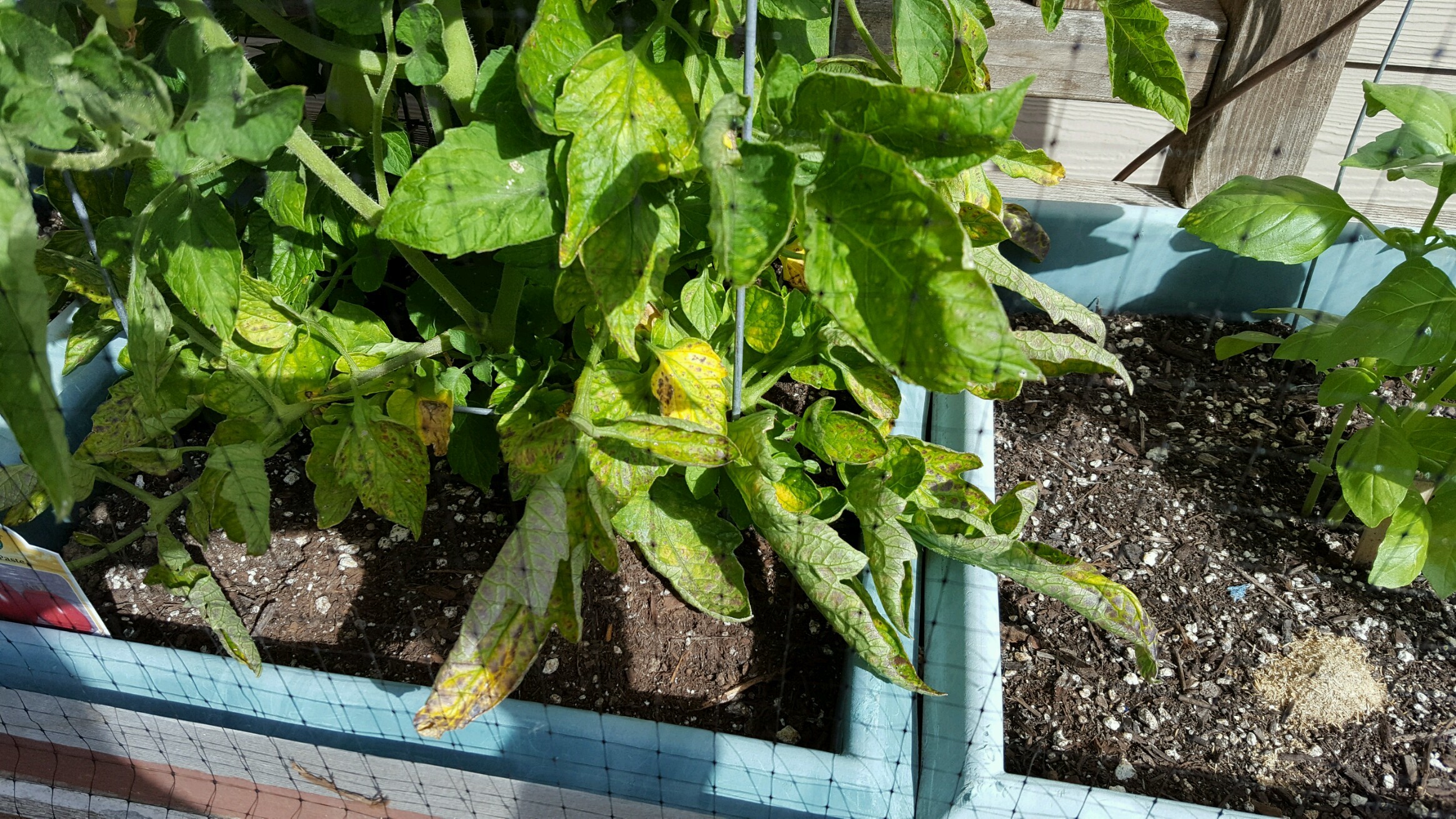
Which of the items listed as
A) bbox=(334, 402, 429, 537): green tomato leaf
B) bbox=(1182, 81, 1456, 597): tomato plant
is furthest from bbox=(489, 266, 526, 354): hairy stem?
bbox=(1182, 81, 1456, 597): tomato plant

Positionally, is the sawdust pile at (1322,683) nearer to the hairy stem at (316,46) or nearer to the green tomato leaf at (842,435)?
the green tomato leaf at (842,435)

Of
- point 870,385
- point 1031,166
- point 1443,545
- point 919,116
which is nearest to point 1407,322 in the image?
point 1443,545

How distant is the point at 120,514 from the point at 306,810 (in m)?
0.38

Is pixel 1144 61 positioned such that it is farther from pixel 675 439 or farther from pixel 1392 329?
pixel 675 439

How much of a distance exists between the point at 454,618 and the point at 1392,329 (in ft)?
2.91

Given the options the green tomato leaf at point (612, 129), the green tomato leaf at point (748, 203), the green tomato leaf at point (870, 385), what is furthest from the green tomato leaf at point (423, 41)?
the green tomato leaf at point (870, 385)

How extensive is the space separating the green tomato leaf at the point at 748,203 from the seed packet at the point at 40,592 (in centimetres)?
69

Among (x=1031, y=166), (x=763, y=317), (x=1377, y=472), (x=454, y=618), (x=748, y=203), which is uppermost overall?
(x=748, y=203)

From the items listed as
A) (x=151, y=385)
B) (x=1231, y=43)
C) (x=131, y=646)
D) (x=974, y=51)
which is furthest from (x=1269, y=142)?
(x=131, y=646)

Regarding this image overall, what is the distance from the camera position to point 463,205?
648 millimetres

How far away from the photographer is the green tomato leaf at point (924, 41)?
0.69 metres

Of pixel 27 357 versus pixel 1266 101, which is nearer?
pixel 27 357

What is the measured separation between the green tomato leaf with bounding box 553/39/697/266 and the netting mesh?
428 millimetres

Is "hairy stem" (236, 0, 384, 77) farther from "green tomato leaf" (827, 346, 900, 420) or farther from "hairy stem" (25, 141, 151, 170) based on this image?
"green tomato leaf" (827, 346, 900, 420)
